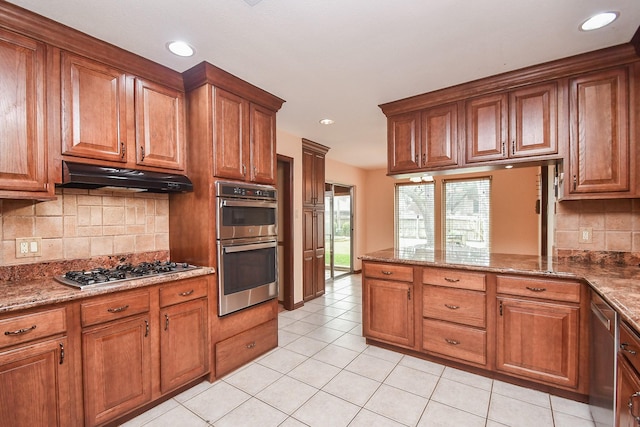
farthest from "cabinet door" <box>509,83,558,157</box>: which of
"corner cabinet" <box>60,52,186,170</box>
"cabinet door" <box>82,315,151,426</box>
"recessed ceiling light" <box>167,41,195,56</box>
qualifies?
"cabinet door" <box>82,315,151,426</box>

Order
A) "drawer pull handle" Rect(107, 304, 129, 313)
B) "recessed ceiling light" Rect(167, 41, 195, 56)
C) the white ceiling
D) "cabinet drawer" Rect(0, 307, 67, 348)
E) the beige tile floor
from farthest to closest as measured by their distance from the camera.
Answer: "recessed ceiling light" Rect(167, 41, 195, 56) < the beige tile floor < "drawer pull handle" Rect(107, 304, 129, 313) < the white ceiling < "cabinet drawer" Rect(0, 307, 67, 348)

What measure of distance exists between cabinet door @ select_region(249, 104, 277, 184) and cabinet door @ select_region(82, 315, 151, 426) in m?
1.51

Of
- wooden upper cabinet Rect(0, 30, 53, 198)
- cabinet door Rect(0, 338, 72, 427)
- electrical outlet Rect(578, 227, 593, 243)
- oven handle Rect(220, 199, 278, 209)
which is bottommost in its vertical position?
cabinet door Rect(0, 338, 72, 427)

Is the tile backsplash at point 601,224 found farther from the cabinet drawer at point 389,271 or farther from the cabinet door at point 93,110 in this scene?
the cabinet door at point 93,110

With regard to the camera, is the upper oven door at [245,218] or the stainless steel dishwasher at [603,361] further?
the upper oven door at [245,218]

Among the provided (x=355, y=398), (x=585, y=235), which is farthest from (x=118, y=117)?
(x=585, y=235)

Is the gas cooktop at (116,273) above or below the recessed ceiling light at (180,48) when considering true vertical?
below

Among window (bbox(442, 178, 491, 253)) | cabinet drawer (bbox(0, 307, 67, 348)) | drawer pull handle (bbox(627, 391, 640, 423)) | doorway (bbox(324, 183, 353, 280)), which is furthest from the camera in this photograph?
doorway (bbox(324, 183, 353, 280))

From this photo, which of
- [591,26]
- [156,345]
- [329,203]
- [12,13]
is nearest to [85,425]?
[156,345]

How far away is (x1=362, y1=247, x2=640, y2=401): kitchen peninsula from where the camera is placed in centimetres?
205

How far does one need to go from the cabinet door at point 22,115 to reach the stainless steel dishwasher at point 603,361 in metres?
3.36

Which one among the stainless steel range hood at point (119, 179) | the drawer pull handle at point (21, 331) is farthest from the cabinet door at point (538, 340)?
the drawer pull handle at point (21, 331)

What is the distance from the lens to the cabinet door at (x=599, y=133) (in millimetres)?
2176

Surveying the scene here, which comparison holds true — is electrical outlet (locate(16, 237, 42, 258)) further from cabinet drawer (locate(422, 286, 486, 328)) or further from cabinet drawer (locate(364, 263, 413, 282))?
cabinet drawer (locate(422, 286, 486, 328))
